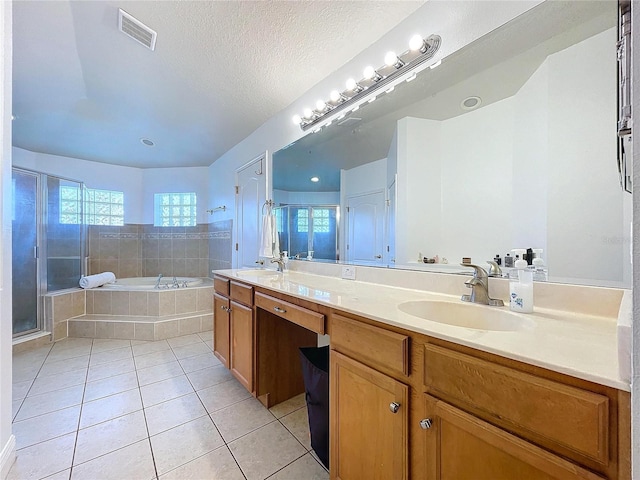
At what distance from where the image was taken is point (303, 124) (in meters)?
2.21

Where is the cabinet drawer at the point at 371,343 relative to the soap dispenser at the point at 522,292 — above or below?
below

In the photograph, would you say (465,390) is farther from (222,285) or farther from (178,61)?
(178,61)

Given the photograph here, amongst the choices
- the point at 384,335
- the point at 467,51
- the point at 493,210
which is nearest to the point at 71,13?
the point at 467,51

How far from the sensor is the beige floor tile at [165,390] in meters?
1.85

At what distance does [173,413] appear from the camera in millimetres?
1696

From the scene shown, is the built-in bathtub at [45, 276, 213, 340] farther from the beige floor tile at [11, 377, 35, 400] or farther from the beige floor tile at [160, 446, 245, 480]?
the beige floor tile at [160, 446, 245, 480]

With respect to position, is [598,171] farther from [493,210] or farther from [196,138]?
[196,138]

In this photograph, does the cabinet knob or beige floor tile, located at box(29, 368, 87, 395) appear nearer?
the cabinet knob

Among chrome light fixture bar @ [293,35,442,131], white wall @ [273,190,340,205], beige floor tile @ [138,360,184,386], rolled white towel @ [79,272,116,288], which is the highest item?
chrome light fixture bar @ [293,35,442,131]

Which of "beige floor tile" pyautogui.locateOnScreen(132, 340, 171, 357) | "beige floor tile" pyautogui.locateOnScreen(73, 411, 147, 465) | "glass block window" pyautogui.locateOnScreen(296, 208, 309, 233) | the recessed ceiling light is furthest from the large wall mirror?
"beige floor tile" pyautogui.locateOnScreen(132, 340, 171, 357)

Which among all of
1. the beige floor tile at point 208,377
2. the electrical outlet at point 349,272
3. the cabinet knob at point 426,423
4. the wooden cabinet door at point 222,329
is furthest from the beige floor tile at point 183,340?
the cabinet knob at point 426,423

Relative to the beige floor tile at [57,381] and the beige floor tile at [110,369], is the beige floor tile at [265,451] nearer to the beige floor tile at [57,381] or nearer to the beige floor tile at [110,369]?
the beige floor tile at [110,369]

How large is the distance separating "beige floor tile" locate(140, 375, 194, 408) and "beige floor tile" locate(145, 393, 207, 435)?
0.21 ft

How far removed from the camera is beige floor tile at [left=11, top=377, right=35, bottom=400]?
6.12 feet
